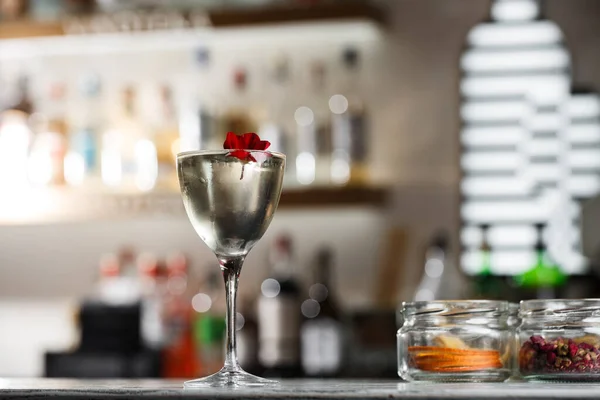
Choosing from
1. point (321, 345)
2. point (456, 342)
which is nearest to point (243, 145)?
point (456, 342)

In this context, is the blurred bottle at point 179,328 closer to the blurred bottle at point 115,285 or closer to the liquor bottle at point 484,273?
the blurred bottle at point 115,285

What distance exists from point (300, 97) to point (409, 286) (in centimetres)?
64

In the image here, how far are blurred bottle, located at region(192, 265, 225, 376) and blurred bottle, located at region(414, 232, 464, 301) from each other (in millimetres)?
543

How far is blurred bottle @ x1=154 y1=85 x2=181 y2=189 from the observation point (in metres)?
2.87

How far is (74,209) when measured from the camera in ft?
9.49

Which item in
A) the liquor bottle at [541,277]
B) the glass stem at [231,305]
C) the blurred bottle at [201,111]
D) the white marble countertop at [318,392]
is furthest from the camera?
the blurred bottle at [201,111]

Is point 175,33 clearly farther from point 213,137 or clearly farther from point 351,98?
point 351,98

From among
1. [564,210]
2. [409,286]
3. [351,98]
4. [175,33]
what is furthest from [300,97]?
[564,210]

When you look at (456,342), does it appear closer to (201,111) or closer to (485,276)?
(485,276)

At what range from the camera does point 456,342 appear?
0.81m

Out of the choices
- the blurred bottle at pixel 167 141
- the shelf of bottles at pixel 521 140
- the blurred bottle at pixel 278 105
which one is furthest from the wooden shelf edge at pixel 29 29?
the shelf of bottles at pixel 521 140

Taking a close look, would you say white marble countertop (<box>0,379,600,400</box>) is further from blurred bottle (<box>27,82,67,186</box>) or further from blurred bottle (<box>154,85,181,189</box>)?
blurred bottle (<box>27,82,67,186</box>)

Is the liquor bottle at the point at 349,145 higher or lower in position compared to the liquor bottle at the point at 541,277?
higher

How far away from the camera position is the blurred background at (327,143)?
2.81 m
